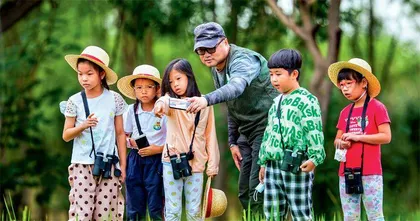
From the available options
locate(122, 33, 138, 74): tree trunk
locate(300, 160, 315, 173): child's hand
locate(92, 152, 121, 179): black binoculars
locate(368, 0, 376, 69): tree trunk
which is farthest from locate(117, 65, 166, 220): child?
locate(122, 33, 138, 74): tree trunk

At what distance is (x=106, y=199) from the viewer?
693cm

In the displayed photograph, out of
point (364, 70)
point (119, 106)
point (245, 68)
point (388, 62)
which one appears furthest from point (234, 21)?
point (364, 70)

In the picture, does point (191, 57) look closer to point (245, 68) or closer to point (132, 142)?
point (132, 142)

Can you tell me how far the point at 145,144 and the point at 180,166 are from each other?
0.70 m

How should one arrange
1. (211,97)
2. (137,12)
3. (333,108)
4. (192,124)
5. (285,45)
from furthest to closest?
1. (285,45)
2. (333,108)
3. (137,12)
4. (192,124)
5. (211,97)

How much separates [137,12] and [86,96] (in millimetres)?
7295

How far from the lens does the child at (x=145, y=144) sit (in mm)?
7297

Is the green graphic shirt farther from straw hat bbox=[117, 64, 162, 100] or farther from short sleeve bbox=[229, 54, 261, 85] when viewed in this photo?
straw hat bbox=[117, 64, 162, 100]

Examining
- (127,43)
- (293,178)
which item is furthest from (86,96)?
(127,43)

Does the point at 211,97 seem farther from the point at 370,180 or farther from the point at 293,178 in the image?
the point at 370,180

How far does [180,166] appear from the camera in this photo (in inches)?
265

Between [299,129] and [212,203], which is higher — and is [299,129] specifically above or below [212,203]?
above

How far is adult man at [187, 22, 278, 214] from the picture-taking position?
6684mm

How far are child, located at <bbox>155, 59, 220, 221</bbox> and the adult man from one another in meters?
0.23
